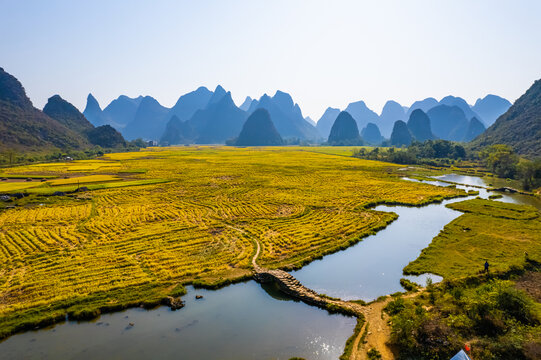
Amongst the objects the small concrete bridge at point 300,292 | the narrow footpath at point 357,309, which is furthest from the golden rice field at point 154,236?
the narrow footpath at point 357,309

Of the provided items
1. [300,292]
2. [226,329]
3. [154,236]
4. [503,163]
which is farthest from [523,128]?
[226,329]

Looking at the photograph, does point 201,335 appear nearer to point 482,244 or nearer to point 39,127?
point 482,244

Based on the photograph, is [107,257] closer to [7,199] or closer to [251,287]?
[251,287]

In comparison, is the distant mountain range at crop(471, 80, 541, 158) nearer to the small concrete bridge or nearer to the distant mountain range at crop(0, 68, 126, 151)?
the small concrete bridge

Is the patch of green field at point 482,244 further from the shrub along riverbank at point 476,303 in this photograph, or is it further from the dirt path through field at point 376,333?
the dirt path through field at point 376,333

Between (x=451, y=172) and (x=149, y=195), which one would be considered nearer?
(x=149, y=195)

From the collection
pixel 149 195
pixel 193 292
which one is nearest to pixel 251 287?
pixel 193 292
